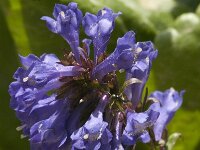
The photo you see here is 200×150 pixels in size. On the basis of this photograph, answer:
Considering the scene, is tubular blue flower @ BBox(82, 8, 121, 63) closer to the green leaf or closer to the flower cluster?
the flower cluster

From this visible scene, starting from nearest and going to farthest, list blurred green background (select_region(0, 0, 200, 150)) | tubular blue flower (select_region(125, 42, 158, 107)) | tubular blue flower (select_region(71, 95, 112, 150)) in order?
tubular blue flower (select_region(71, 95, 112, 150))
tubular blue flower (select_region(125, 42, 158, 107))
blurred green background (select_region(0, 0, 200, 150))

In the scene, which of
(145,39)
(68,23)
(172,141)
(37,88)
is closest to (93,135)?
(37,88)

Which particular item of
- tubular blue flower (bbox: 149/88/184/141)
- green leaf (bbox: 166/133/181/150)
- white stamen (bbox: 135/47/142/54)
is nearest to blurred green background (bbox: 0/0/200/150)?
tubular blue flower (bbox: 149/88/184/141)

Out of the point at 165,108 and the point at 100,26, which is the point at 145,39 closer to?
the point at 165,108

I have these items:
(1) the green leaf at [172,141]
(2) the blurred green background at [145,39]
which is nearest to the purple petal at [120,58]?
(1) the green leaf at [172,141]

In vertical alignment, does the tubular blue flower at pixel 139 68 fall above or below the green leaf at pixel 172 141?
above

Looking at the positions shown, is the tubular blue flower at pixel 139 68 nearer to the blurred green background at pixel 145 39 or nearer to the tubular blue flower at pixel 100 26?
the tubular blue flower at pixel 100 26
